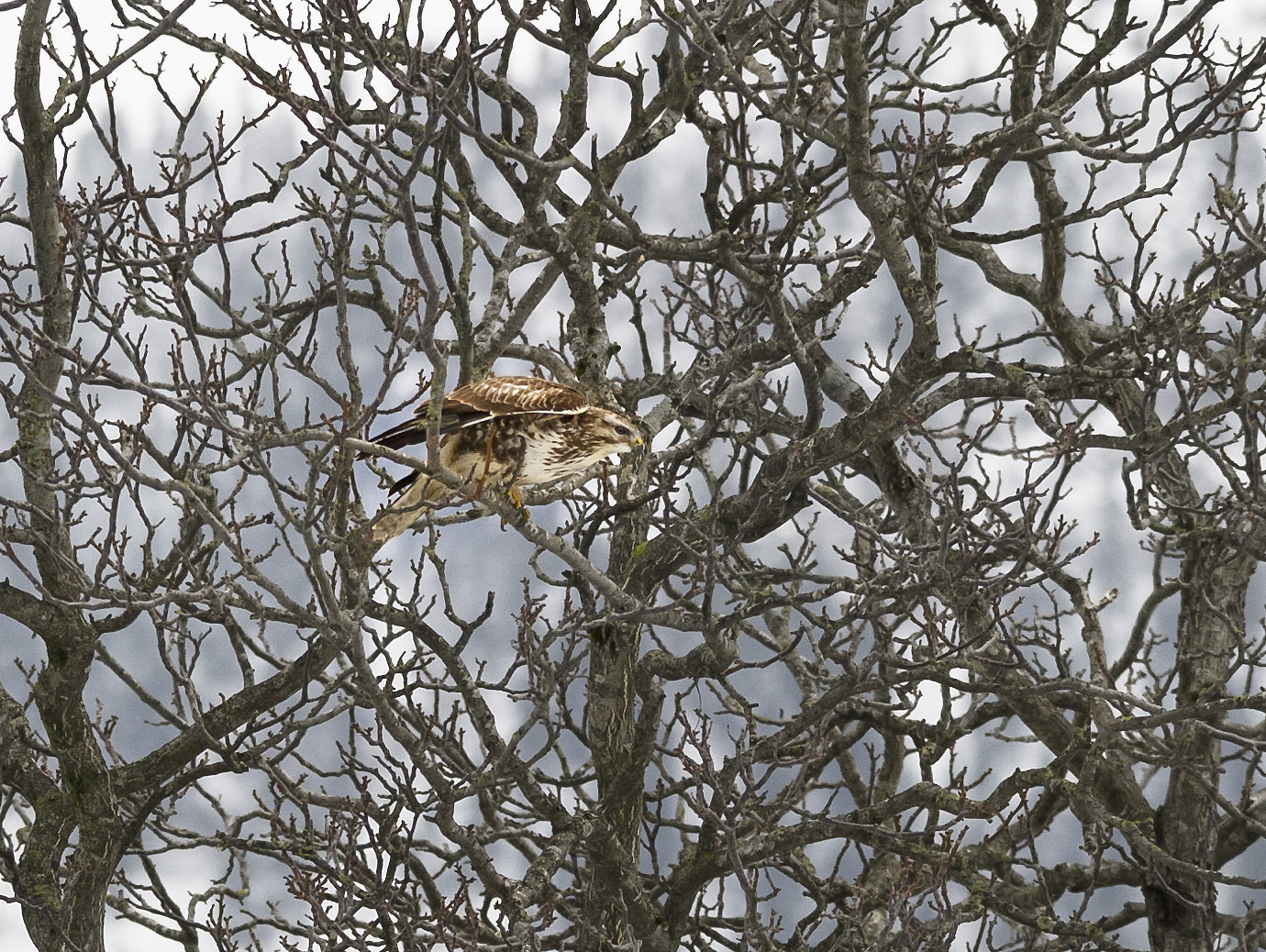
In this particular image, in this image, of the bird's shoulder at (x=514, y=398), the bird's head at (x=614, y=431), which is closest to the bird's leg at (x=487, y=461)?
the bird's shoulder at (x=514, y=398)

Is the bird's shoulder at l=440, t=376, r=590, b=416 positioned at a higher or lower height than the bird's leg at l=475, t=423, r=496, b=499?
higher

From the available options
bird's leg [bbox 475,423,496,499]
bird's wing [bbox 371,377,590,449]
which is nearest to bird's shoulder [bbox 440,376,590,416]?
bird's wing [bbox 371,377,590,449]

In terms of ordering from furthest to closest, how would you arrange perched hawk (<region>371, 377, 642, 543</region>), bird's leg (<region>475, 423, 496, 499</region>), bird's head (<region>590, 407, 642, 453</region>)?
1. bird's head (<region>590, 407, 642, 453</region>)
2. perched hawk (<region>371, 377, 642, 543</region>)
3. bird's leg (<region>475, 423, 496, 499</region>)

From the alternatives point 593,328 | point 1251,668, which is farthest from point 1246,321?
point 593,328

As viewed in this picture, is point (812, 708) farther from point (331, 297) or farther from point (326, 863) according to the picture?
point (331, 297)

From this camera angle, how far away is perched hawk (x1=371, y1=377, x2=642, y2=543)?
571 cm

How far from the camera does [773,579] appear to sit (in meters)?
6.77

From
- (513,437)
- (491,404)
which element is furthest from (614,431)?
(491,404)

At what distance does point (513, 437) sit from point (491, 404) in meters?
0.22

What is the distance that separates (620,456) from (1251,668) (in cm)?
406

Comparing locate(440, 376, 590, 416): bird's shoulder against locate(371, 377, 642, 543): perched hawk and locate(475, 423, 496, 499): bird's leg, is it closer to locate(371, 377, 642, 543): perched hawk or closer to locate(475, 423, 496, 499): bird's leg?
locate(371, 377, 642, 543): perched hawk

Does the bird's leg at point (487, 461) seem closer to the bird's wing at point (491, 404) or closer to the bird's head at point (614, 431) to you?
the bird's wing at point (491, 404)

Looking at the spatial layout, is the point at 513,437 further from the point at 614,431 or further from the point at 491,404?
the point at 614,431

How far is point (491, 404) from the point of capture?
5871 mm
